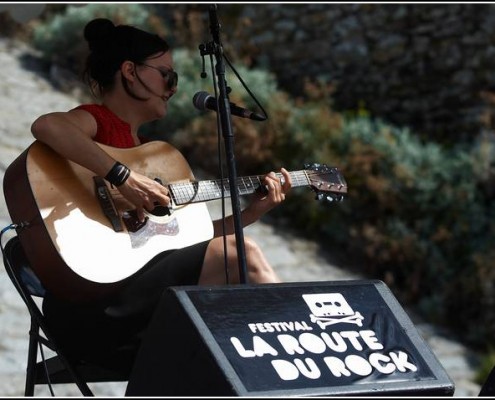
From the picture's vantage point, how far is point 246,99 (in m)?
8.33

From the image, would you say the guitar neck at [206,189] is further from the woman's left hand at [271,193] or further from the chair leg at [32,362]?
the chair leg at [32,362]

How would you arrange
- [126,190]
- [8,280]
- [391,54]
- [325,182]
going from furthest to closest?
[391,54], [8,280], [325,182], [126,190]

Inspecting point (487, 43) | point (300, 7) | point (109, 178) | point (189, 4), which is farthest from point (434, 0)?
point (109, 178)

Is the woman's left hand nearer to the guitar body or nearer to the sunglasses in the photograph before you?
the guitar body

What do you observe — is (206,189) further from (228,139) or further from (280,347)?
(280,347)

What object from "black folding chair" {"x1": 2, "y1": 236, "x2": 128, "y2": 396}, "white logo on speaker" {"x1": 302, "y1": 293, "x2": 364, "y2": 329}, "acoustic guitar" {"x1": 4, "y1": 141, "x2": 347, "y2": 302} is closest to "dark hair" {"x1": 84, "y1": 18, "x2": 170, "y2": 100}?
"acoustic guitar" {"x1": 4, "y1": 141, "x2": 347, "y2": 302}

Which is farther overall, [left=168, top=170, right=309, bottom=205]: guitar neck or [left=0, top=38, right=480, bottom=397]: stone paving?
[left=0, top=38, right=480, bottom=397]: stone paving

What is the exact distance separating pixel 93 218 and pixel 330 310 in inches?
30.3

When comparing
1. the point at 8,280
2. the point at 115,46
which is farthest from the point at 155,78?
the point at 8,280

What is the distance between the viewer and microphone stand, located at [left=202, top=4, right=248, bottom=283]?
130 inches

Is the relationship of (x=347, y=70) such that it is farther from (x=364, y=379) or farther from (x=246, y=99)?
(x=364, y=379)

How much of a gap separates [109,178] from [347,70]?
5.95m

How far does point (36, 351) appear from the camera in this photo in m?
3.50

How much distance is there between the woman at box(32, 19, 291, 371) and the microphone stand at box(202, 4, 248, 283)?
0.10 metres
